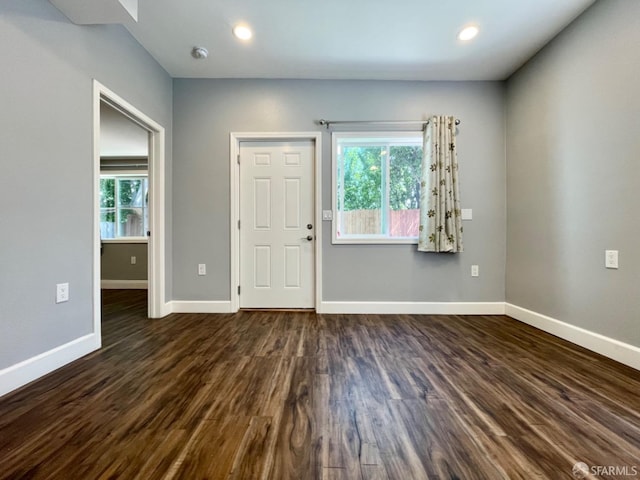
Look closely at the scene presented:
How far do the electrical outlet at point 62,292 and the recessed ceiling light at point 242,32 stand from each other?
7.71 ft

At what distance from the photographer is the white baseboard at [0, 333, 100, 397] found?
1462 millimetres

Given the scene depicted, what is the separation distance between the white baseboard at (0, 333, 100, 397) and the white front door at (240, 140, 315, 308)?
56.5 inches

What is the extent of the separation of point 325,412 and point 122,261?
17.2ft

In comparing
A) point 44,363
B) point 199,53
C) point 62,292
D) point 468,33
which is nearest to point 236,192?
point 199,53

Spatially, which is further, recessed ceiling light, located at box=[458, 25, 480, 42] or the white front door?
the white front door

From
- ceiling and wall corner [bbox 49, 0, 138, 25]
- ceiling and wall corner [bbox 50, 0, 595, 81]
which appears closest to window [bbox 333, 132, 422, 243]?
ceiling and wall corner [bbox 50, 0, 595, 81]

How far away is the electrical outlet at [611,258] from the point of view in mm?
1902

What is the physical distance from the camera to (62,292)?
5.85ft

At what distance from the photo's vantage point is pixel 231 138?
3.06 metres

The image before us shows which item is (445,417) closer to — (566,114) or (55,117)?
(566,114)

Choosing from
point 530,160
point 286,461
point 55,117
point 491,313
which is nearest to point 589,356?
point 491,313

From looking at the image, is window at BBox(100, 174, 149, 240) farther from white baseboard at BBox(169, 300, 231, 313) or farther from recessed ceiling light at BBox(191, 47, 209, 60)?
recessed ceiling light at BBox(191, 47, 209, 60)

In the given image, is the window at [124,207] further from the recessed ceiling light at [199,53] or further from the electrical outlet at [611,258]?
the electrical outlet at [611,258]

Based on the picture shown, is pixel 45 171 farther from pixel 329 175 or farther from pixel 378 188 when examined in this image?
pixel 378 188
